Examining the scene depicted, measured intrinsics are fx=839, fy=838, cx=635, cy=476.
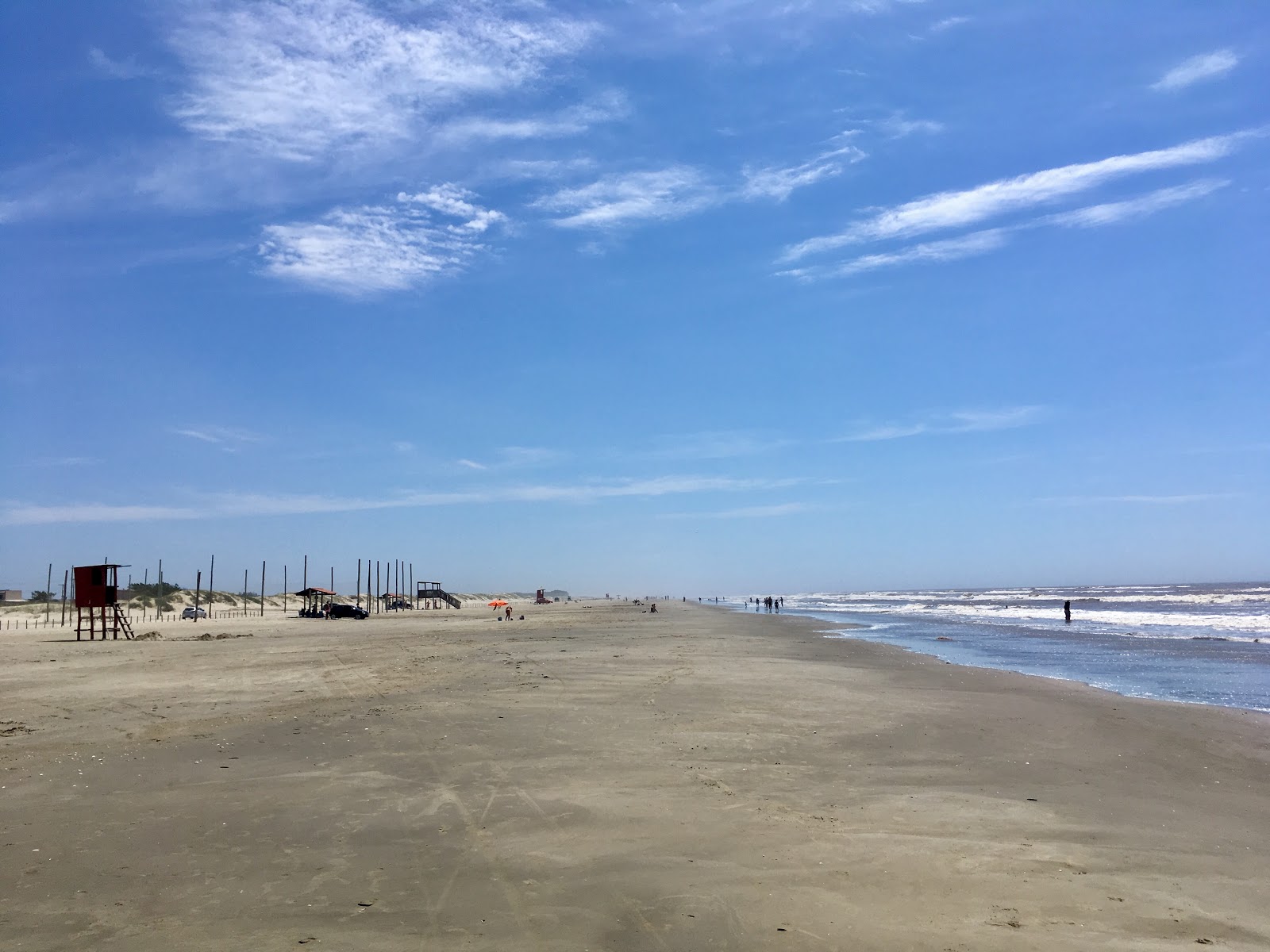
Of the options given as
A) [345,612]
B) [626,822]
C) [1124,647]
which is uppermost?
[626,822]

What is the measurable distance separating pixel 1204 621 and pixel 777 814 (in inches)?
1919

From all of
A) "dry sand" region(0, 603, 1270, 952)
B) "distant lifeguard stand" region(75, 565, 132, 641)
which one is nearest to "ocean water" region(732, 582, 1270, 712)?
"dry sand" region(0, 603, 1270, 952)

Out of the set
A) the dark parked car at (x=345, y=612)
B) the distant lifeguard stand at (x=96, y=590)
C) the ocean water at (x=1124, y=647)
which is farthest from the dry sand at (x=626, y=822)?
the dark parked car at (x=345, y=612)

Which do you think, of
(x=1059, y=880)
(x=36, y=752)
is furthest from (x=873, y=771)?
(x=36, y=752)

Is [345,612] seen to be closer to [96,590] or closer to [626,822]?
[96,590]

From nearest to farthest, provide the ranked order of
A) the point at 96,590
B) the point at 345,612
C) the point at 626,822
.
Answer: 1. the point at 626,822
2. the point at 96,590
3. the point at 345,612

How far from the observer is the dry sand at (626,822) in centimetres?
502

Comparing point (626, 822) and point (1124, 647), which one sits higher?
point (626, 822)

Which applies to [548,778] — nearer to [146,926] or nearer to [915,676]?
[146,926]

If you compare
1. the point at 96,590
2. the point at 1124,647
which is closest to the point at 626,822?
the point at 1124,647

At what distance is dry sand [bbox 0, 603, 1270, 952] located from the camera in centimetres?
502

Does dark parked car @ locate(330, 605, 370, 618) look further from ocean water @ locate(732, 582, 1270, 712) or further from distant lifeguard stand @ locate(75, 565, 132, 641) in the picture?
ocean water @ locate(732, 582, 1270, 712)

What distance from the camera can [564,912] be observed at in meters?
5.18

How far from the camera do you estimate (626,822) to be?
7.07m
